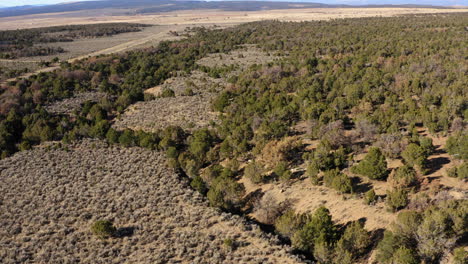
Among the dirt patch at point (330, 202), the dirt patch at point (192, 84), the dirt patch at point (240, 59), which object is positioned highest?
the dirt patch at point (240, 59)

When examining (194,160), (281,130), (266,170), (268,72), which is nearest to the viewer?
(266,170)

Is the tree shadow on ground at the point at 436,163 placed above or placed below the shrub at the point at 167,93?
below

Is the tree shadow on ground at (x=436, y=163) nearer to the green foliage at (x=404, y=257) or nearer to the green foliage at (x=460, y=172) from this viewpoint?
the green foliage at (x=460, y=172)

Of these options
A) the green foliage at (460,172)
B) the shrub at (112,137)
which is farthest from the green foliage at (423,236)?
the shrub at (112,137)

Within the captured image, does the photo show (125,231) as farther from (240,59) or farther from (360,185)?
(240,59)

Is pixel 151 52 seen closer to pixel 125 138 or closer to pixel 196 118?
pixel 196 118

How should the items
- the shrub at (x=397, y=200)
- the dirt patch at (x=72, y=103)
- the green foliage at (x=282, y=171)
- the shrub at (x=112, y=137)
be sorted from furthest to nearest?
the dirt patch at (x=72, y=103) < the shrub at (x=112, y=137) < the green foliage at (x=282, y=171) < the shrub at (x=397, y=200)

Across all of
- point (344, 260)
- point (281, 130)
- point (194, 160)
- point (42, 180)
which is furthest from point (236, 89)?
point (344, 260)
